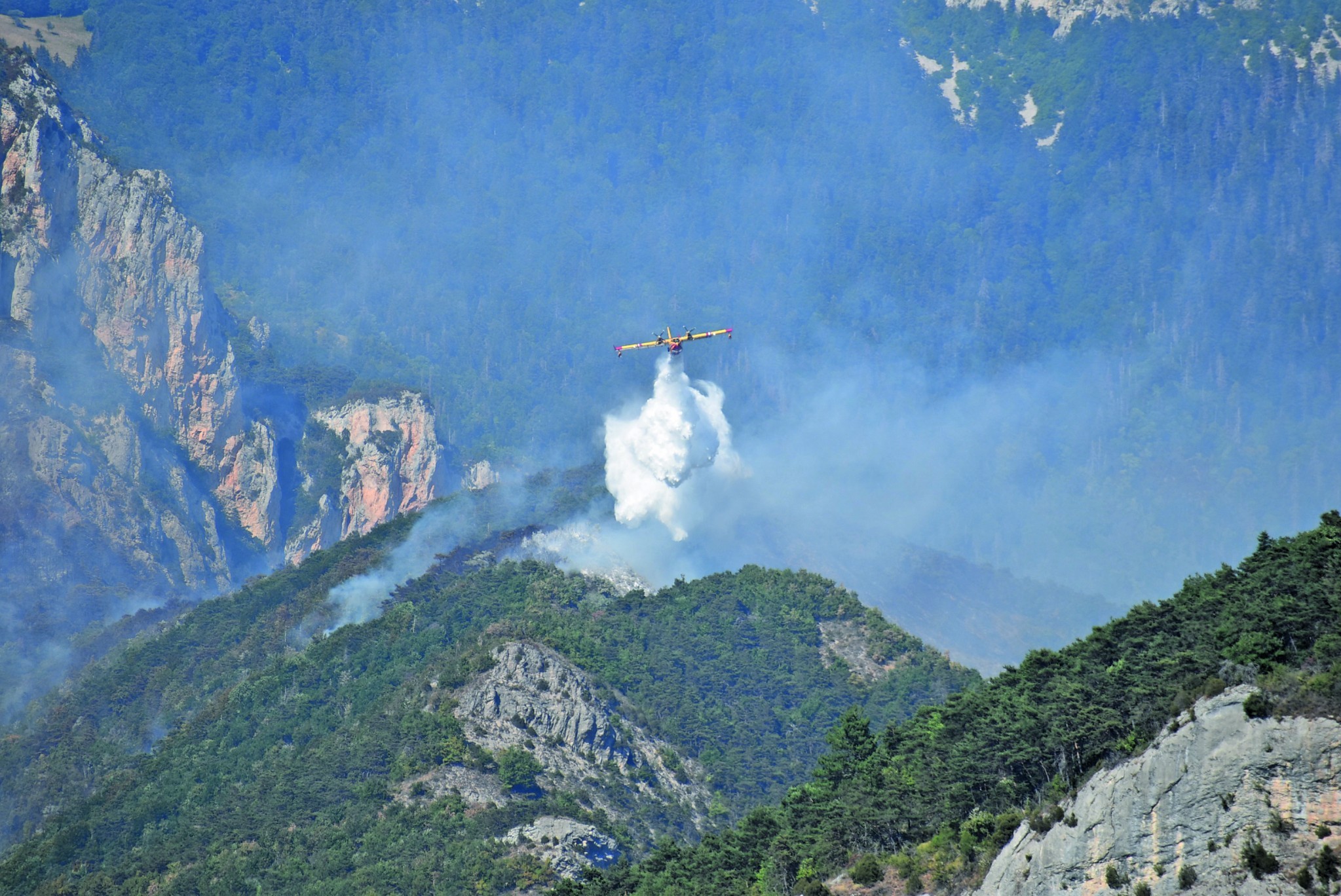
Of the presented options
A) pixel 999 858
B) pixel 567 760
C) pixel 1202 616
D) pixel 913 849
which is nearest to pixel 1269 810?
pixel 999 858

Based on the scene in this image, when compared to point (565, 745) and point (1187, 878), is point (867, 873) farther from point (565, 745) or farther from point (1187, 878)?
point (565, 745)

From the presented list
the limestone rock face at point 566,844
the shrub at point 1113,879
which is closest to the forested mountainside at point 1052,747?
the shrub at point 1113,879

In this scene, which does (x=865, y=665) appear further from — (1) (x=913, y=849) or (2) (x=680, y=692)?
(1) (x=913, y=849)

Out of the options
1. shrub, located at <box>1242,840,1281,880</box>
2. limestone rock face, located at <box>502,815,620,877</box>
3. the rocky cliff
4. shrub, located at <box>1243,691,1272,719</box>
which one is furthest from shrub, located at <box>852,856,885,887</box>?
the rocky cliff

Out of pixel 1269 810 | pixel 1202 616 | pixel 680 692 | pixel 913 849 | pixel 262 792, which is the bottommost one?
pixel 1269 810

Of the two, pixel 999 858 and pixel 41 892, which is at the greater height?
pixel 41 892

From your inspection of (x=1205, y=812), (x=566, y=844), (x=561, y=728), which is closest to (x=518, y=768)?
(x=561, y=728)
